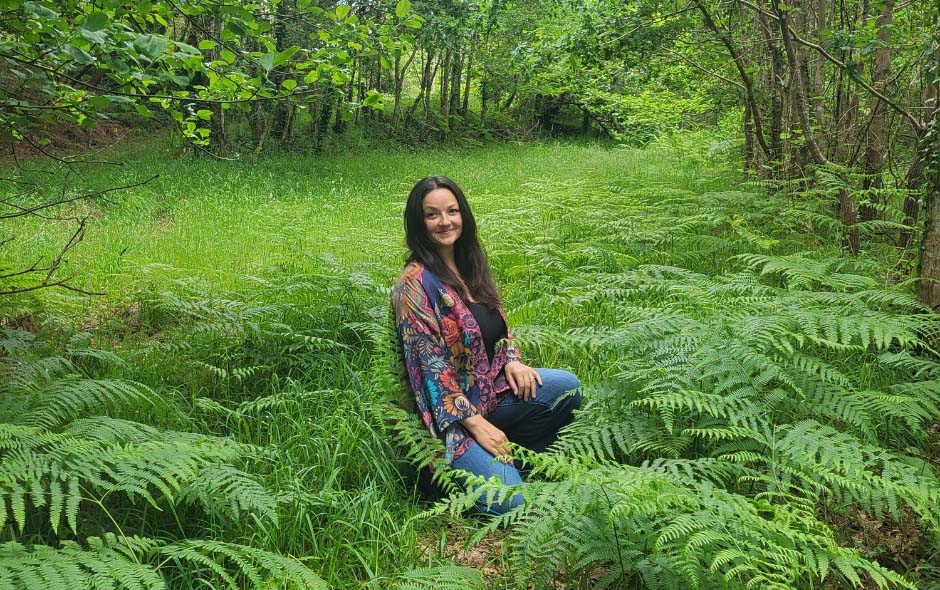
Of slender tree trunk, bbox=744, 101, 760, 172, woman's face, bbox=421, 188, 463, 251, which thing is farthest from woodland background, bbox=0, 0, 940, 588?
slender tree trunk, bbox=744, 101, 760, 172

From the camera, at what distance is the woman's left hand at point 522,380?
3385 mm

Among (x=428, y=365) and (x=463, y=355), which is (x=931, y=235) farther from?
(x=428, y=365)

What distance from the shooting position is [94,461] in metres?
2.19

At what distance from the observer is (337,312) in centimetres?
501

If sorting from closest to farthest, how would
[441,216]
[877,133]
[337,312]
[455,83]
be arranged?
[441,216] < [337,312] < [877,133] < [455,83]

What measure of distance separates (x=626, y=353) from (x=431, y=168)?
1576 centimetres

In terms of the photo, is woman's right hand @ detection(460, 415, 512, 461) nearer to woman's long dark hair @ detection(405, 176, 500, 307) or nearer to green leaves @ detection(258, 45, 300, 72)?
woman's long dark hair @ detection(405, 176, 500, 307)

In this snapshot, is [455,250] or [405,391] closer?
[405,391]

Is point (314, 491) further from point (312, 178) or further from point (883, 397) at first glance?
point (312, 178)

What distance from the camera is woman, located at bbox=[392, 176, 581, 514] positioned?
3.01 m

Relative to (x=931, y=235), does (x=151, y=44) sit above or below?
above

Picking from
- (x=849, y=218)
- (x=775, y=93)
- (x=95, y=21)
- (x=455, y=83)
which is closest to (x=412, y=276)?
(x=95, y=21)

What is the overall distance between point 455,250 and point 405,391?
0.90m

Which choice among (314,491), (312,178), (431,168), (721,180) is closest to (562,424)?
(314,491)
